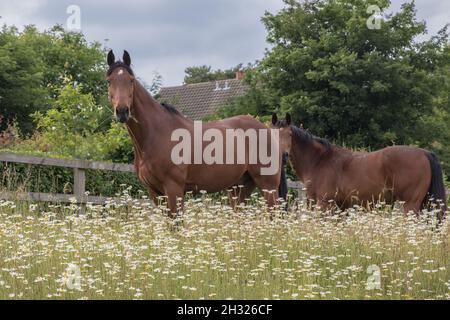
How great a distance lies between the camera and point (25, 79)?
4047 centimetres

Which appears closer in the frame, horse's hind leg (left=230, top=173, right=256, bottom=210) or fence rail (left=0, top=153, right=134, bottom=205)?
horse's hind leg (left=230, top=173, right=256, bottom=210)

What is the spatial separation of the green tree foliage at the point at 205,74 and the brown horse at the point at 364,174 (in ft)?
211

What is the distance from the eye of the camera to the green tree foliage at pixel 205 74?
264 ft

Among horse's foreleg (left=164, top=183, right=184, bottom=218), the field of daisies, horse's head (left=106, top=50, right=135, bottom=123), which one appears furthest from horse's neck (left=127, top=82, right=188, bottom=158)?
the field of daisies

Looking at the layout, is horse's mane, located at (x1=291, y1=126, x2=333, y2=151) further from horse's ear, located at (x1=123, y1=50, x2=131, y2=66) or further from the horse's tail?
horse's ear, located at (x1=123, y1=50, x2=131, y2=66)

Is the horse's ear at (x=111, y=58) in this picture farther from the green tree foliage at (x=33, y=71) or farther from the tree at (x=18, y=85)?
A: the tree at (x=18, y=85)

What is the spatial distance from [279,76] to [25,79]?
40.9ft

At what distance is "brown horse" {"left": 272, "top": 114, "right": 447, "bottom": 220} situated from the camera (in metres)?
14.0

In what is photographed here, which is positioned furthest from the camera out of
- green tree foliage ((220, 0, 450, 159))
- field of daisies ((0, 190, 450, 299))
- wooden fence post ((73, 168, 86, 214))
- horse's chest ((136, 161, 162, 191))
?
green tree foliage ((220, 0, 450, 159))

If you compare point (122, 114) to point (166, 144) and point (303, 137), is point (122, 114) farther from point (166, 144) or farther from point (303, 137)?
point (303, 137)

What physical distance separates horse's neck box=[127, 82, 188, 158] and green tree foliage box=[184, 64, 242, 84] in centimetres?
6713
